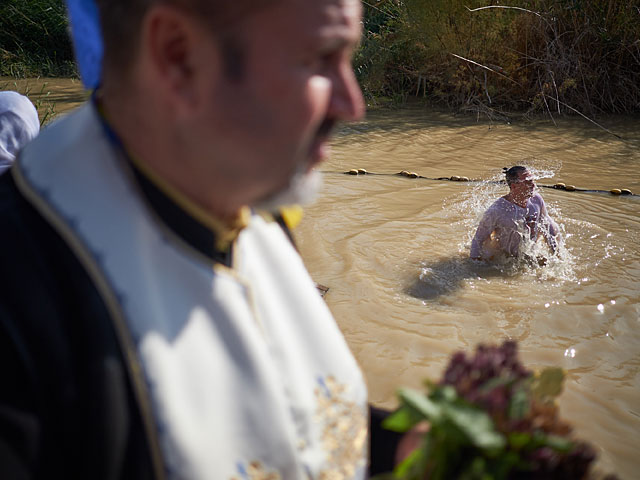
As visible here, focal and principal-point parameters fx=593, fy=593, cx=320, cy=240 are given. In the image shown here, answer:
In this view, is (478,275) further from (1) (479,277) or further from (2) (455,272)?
(2) (455,272)

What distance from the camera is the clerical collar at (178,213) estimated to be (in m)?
1.13

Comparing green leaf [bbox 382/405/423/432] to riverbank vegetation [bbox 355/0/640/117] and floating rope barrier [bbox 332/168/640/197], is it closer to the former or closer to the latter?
floating rope barrier [bbox 332/168/640/197]

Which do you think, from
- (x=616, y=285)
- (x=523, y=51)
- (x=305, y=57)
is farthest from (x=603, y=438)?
(x=523, y=51)

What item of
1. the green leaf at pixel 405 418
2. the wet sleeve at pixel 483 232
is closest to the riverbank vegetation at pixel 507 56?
the wet sleeve at pixel 483 232

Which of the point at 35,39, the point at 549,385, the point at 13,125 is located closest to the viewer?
the point at 549,385

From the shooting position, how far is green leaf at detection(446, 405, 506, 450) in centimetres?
98

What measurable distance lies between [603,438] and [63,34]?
19.5 meters

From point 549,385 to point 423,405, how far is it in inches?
11.3

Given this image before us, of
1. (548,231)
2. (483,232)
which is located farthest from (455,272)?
(548,231)

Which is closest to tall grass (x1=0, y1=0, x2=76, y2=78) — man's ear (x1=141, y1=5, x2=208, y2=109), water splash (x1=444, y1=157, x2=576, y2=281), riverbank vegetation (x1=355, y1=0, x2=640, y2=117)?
riverbank vegetation (x1=355, y1=0, x2=640, y2=117)

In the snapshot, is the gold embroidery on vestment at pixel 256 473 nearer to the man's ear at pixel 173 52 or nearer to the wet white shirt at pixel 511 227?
the man's ear at pixel 173 52

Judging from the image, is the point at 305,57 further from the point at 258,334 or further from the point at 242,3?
the point at 258,334

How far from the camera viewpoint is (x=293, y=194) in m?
1.18

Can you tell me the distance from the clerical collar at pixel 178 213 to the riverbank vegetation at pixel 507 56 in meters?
10.6
